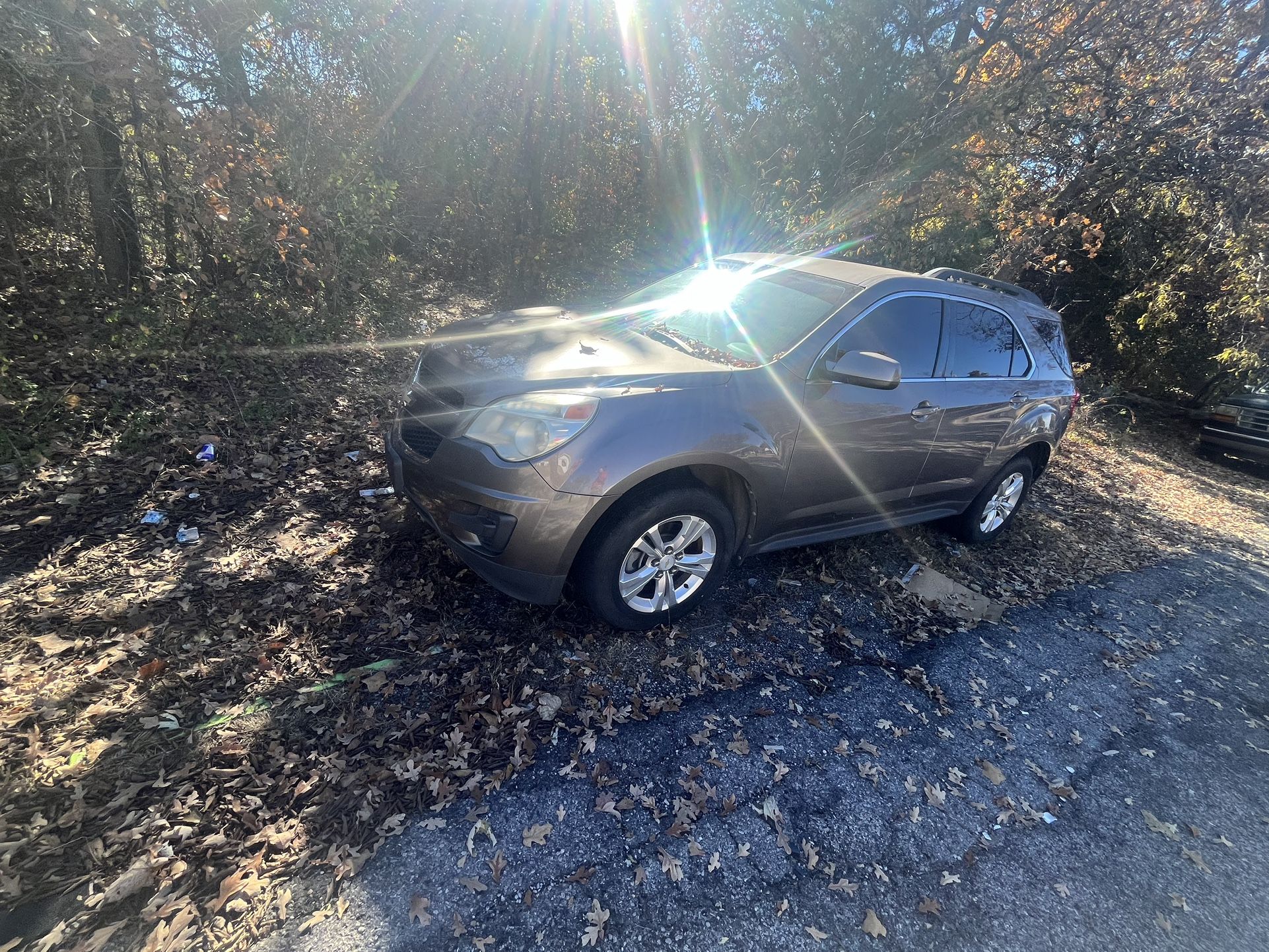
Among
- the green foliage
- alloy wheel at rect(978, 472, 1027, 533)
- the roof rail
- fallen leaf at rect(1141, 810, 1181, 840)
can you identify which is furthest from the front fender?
the green foliage

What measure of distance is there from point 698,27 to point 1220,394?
999cm

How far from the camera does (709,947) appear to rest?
6.07ft

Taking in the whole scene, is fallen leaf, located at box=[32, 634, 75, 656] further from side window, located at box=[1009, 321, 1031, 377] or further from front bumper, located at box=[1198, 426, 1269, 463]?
front bumper, located at box=[1198, 426, 1269, 463]

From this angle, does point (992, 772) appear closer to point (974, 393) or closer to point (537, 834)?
point (537, 834)

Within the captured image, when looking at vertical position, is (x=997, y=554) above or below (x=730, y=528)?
below

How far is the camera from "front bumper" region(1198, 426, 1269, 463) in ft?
27.3

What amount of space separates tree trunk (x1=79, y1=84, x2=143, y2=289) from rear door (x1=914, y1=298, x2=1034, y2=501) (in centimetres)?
586

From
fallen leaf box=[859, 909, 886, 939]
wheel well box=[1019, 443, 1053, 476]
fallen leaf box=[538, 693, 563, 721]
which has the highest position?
wheel well box=[1019, 443, 1053, 476]

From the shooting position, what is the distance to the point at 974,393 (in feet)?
12.5

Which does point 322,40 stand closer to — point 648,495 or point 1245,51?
point 648,495

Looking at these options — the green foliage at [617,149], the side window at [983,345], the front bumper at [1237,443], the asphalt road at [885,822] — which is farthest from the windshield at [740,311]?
the front bumper at [1237,443]

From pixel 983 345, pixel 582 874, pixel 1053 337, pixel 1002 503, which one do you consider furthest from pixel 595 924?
pixel 1053 337

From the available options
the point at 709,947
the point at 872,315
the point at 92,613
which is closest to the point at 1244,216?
the point at 872,315

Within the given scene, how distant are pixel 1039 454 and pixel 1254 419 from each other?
21.9ft
